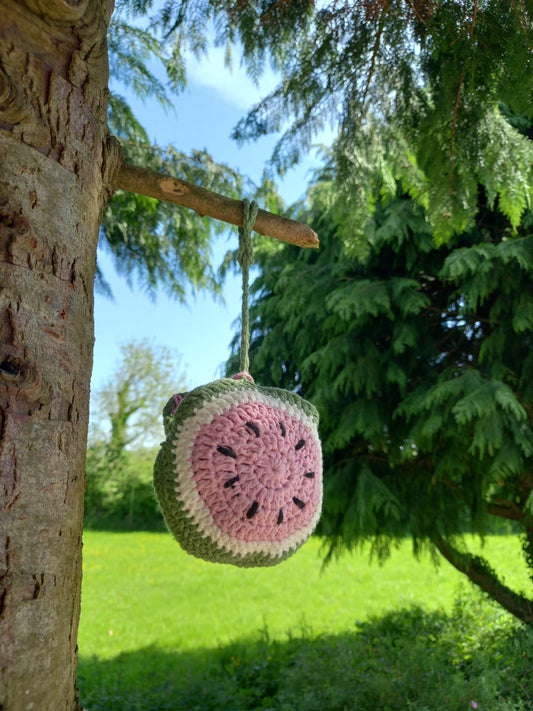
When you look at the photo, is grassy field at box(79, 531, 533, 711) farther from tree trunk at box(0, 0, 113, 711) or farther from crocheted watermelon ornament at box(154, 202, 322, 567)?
tree trunk at box(0, 0, 113, 711)

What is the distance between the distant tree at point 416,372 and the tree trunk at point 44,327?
6.20 ft

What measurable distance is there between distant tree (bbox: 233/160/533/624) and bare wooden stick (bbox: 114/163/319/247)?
145 cm

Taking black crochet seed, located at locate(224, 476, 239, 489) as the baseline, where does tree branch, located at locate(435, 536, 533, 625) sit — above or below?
below

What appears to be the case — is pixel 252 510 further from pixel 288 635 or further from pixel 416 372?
pixel 288 635

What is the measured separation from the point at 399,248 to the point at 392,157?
1.00 m

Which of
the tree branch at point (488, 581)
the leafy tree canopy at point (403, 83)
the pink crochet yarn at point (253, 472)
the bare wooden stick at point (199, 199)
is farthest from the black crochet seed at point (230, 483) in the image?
the tree branch at point (488, 581)

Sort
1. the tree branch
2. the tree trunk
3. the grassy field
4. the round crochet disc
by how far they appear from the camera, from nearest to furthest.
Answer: the tree trunk
the round crochet disc
the grassy field
the tree branch

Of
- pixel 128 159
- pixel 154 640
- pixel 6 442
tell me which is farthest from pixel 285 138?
pixel 154 640

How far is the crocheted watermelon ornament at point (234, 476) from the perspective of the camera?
0.97 m

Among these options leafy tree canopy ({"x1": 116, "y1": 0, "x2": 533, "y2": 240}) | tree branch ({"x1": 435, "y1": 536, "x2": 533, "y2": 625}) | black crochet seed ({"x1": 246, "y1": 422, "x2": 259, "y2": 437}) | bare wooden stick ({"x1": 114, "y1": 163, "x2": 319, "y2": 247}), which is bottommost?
tree branch ({"x1": 435, "y1": 536, "x2": 533, "y2": 625})

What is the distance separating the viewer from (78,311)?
2.78 feet

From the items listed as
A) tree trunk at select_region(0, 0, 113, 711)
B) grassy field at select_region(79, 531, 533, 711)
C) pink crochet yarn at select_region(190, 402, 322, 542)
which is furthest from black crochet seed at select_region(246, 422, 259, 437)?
grassy field at select_region(79, 531, 533, 711)

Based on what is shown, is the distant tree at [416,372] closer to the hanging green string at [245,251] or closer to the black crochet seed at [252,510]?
the hanging green string at [245,251]

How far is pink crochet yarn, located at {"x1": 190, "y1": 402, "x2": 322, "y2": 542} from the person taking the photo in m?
0.97
